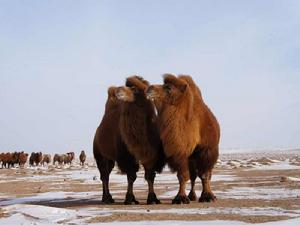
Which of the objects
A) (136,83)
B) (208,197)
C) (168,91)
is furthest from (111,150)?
(208,197)

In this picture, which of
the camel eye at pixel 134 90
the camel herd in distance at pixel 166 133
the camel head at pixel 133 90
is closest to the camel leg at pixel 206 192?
the camel herd in distance at pixel 166 133

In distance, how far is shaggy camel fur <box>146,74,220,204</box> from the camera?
10586 millimetres

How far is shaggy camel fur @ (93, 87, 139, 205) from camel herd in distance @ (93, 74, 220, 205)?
0.02 m

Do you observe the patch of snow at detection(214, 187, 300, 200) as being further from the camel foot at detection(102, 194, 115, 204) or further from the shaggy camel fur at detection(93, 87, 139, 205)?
the camel foot at detection(102, 194, 115, 204)

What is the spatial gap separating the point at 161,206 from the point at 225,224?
3.14 m

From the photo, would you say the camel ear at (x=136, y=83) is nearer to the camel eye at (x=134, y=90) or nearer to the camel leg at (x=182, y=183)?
the camel eye at (x=134, y=90)

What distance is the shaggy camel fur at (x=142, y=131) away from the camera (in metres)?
11.0

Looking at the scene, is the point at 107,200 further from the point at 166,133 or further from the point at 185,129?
the point at 185,129

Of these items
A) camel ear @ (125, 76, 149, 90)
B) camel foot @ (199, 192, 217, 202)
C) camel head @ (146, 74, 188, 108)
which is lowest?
camel foot @ (199, 192, 217, 202)

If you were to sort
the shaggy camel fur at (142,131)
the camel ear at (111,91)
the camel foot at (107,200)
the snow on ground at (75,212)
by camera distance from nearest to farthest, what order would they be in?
the snow on ground at (75,212)
the shaggy camel fur at (142,131)
the camel foot at (107,200)
the camel ear at (111,91)

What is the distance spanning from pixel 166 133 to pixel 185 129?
0.42m

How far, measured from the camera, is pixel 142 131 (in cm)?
1109

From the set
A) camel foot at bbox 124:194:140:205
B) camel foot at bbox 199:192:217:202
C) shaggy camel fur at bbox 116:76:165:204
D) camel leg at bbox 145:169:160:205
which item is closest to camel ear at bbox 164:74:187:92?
shaggy camel fur at bbox 116:76:165:204

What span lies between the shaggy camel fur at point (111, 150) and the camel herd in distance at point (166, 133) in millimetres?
22
